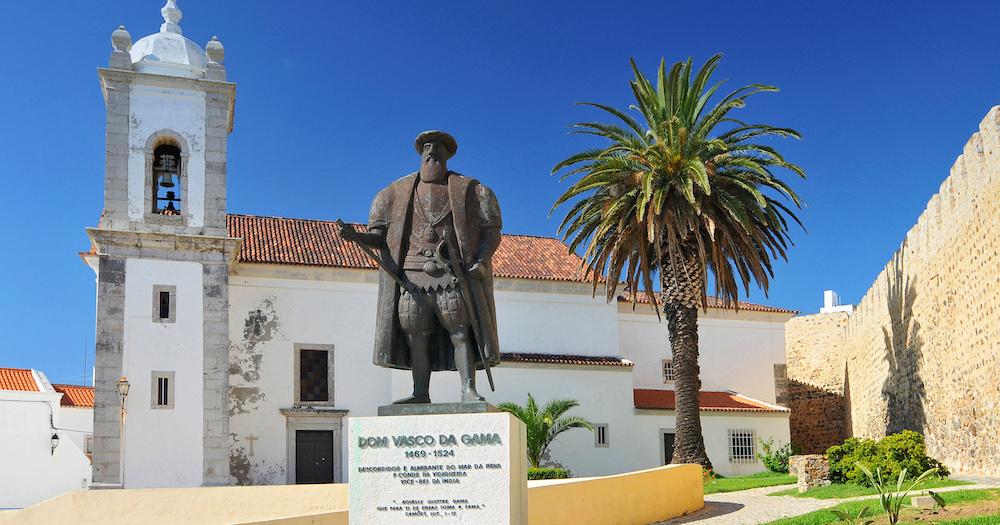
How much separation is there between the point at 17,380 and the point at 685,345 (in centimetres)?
2700

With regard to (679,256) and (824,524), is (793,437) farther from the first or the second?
(824,524)

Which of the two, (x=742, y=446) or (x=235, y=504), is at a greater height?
(x=235, y=504)

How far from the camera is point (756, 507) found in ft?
51.5

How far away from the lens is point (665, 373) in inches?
1275

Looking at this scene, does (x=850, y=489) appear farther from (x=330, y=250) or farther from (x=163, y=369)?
(x=330, y=250)

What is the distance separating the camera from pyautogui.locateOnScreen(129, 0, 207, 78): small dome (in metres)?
25.5

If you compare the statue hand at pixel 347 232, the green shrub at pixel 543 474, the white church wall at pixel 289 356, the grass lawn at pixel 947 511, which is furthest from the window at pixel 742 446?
the statue hand at pixel 347 232

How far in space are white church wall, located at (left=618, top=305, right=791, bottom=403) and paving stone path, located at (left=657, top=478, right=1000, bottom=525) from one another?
1383cm

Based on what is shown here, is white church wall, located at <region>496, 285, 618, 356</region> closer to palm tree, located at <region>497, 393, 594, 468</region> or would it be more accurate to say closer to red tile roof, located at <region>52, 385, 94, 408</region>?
palm tree, located at <region>497, 393, 594, 468</region>

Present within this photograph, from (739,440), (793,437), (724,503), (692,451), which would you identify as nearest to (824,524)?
(724,503)

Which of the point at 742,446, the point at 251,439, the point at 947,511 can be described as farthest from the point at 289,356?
the point at 947,511

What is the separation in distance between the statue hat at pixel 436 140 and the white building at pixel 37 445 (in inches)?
1281

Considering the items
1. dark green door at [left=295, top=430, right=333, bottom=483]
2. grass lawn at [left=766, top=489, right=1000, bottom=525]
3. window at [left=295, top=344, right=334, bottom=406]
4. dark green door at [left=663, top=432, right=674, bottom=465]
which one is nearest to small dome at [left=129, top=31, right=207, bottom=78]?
window at [left=295, top=344, right=334, bottom=406]

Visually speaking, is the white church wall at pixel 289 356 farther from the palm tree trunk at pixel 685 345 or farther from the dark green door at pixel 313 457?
the palm tree trunk at pixel 685 345
